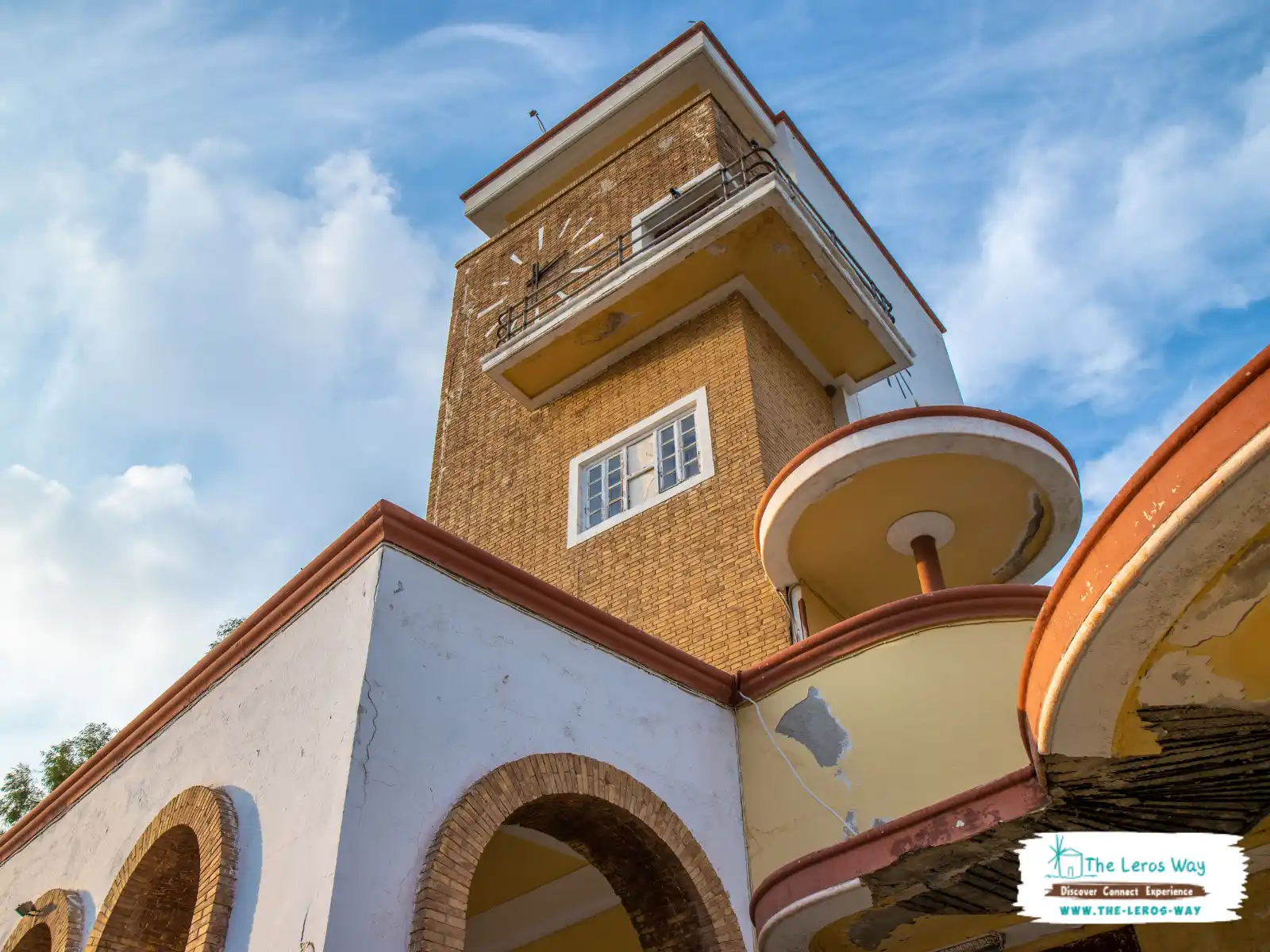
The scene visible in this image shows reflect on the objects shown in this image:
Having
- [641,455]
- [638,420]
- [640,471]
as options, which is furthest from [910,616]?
[638,420]

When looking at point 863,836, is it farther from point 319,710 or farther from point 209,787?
point 209,787

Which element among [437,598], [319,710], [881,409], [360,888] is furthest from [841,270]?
[360,888]

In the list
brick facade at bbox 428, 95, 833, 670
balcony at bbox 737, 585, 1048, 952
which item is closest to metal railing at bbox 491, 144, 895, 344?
brick facade at bbox 428, 95, 833, 670

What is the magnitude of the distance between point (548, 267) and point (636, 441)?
171 inches

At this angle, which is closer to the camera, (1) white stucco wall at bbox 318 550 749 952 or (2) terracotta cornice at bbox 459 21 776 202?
(1) white stucco wall at bbox 318 550 749 952

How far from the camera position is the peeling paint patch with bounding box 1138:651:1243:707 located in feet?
14.7

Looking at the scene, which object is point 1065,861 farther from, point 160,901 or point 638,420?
point 638,420

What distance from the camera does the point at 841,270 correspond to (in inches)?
546

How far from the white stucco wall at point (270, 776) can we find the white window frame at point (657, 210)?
8.89 metres

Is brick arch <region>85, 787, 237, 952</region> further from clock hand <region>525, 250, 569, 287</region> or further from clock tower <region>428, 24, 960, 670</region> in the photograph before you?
clock hand <region>525, 250, 569, 287</region>

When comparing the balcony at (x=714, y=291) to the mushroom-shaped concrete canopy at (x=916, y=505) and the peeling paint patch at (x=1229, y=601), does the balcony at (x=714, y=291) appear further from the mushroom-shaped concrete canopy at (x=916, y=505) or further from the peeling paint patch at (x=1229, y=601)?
the peeling paint patch at (x=1229, y=601)

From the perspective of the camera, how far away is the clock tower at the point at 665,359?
1223 centimetres

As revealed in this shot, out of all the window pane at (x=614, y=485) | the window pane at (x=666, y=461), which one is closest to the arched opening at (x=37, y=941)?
the window pane at (x=614, y=485)

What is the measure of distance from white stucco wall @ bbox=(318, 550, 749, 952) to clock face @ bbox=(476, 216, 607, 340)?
8.05 metres
